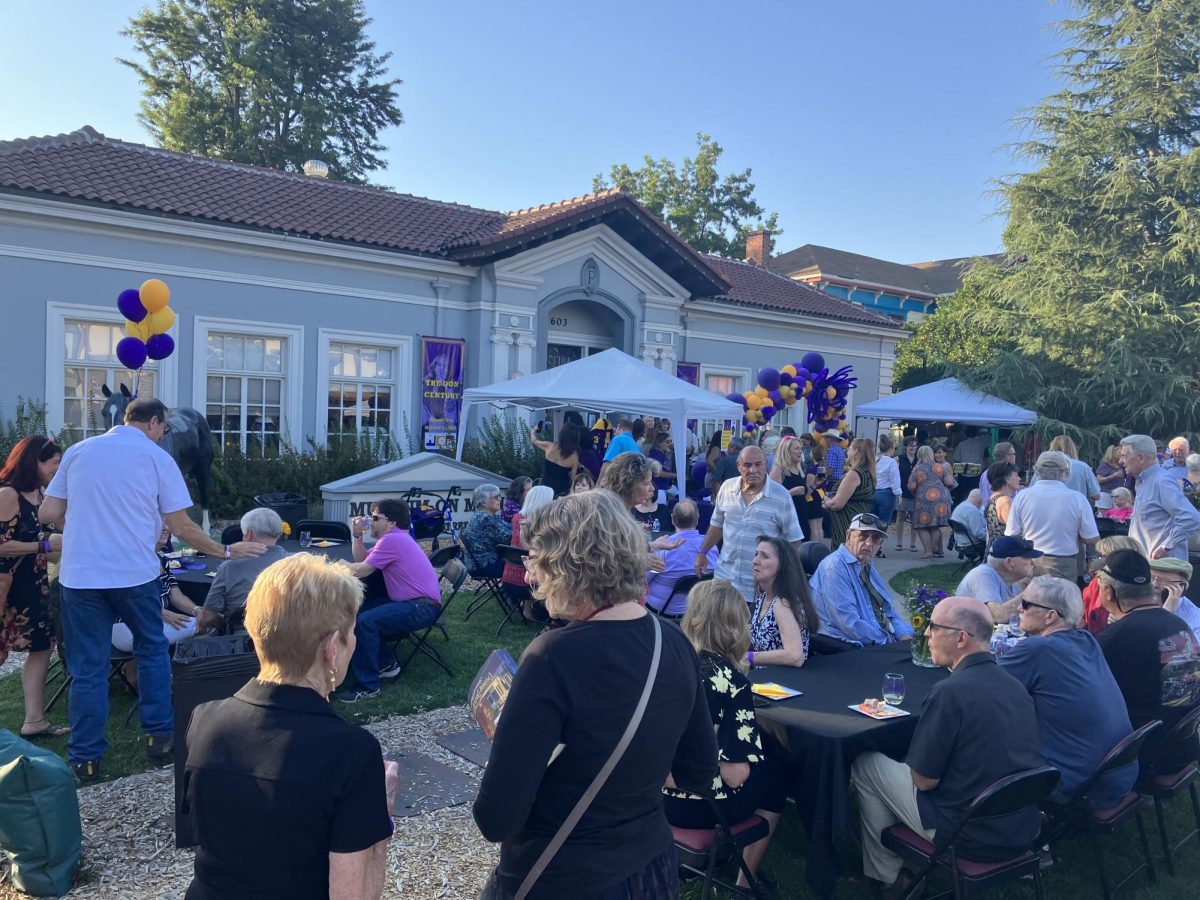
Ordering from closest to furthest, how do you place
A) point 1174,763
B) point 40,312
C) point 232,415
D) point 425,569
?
1. point 1174,763
2. point 425,569
3. point 40,312
4. point 232,415

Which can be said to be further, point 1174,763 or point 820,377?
point 820,377

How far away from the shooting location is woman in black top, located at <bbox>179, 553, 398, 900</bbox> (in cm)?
166

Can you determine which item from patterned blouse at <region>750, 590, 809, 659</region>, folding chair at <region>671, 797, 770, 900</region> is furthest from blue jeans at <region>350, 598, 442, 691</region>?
folding chair at <region>671, 797, 770, 900</region>

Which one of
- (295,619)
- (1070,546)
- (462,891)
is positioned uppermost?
(295,619)

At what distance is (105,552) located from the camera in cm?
398

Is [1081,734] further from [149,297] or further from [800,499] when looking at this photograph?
[149,297]

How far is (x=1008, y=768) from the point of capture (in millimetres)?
2920

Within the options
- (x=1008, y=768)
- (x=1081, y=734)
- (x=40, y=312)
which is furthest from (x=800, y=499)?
(x=40, y=312)

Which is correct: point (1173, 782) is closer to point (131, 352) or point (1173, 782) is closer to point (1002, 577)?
point (1002, 577)

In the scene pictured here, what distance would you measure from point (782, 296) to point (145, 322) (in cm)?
1467

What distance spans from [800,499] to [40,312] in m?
9.35

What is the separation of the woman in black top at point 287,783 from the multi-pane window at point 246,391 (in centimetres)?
1069

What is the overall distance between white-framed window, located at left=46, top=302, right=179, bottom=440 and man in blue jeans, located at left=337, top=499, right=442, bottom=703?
21.5 feet

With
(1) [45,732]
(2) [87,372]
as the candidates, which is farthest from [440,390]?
(1) [45,732]
